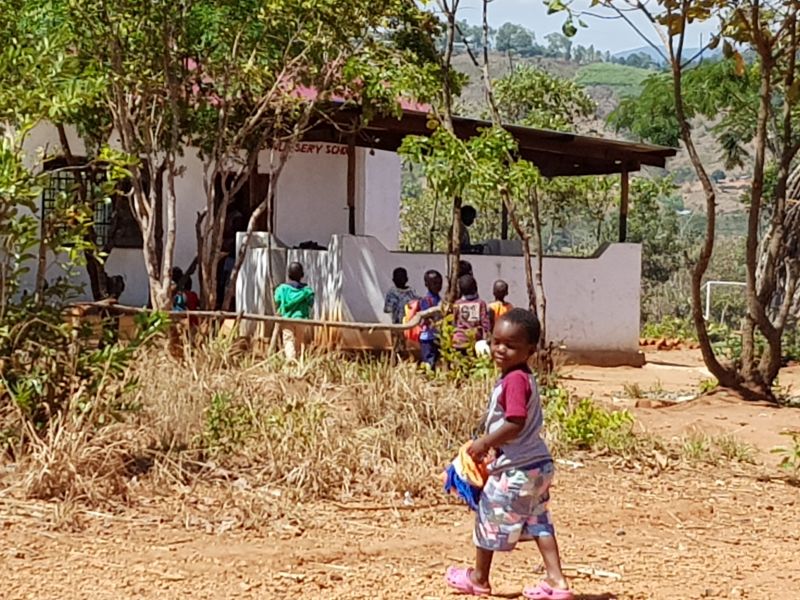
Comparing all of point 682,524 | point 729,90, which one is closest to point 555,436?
point 682,524

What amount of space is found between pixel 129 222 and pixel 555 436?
907cm

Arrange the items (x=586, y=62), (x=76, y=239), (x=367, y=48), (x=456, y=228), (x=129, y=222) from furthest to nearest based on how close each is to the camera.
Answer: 1. (x=586, y=62)
2. (x=129, y=222)
3. (x=367, y=48)
4. (x=456, y=228)
5. (x=76, y=239)

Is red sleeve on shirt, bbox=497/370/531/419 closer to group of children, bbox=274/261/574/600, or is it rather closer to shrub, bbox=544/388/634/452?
group of children, bbox=274/261/574/600

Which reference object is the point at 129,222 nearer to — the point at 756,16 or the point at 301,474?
the point at 756,16

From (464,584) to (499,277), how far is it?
11.6 m

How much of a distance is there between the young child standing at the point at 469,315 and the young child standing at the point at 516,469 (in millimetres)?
5664

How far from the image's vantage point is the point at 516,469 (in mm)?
5309

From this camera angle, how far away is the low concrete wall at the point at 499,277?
1530cm

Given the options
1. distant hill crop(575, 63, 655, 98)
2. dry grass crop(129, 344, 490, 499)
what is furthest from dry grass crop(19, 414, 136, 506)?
distant hill crop(575, 63, 655, 98)

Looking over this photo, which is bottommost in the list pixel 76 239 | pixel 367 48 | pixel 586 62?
pixel 76 239

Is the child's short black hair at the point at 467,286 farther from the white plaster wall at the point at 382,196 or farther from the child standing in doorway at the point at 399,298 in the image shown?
the white plaster wall at the point at 382,196

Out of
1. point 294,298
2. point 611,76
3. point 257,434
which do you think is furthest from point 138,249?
point 611,76

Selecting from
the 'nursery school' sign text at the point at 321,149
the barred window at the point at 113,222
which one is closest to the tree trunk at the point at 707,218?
the barred window at the point at 113,222

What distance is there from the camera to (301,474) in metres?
7.38
